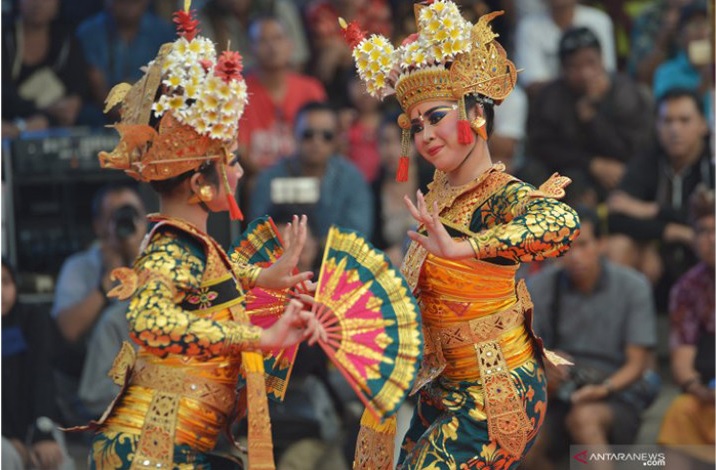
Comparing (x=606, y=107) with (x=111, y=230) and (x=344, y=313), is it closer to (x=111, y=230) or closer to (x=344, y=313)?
(x=111, y=230)

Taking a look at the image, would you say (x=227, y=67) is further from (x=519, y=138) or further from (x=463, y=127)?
(x=519, y=138)

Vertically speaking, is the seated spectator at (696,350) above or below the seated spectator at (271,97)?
below

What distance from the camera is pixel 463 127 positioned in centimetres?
514

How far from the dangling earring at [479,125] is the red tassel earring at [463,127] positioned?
30 millimetres

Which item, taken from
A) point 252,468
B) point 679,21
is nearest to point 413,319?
point 252,468

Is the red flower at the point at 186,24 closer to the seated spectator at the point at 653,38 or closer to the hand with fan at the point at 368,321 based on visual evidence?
the hand with fan at the point at 368,321

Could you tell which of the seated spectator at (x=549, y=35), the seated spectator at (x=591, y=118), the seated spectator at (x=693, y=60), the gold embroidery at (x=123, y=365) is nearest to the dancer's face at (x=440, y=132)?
the gold embroidery at (x=123, y=365)

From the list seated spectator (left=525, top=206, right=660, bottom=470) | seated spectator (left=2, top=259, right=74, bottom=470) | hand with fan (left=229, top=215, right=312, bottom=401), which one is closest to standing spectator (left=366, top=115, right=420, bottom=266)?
seated spectator (left=525, top=206, right=660, bottom=470)

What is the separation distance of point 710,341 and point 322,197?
255cm

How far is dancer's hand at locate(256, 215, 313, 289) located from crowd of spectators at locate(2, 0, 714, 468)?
120 inches

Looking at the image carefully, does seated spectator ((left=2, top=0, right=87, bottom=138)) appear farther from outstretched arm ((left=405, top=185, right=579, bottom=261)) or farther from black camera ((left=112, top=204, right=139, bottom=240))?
outstretched arm ((left=405, top=185, right=579, bottom=261))

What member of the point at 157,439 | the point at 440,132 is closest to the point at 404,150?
the point at 440,132

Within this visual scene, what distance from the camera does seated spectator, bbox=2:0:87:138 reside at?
9109mm

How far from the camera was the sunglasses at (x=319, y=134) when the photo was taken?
9008 millimetres
